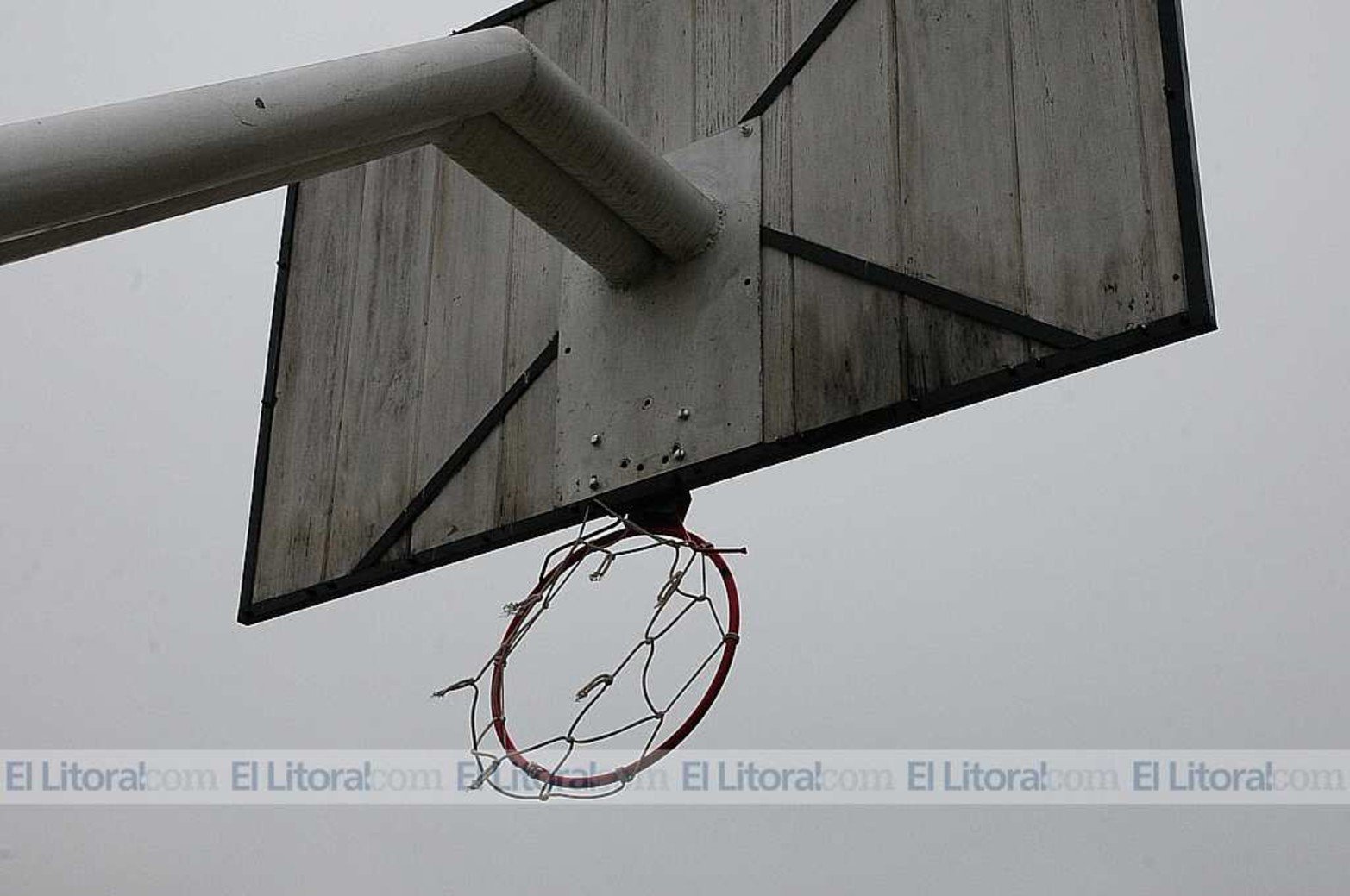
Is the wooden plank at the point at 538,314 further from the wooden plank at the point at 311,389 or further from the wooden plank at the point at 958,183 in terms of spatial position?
the wooden plank at the point at 958,183

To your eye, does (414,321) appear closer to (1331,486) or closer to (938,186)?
(938,186)

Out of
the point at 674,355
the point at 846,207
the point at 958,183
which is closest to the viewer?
the point at 958,183

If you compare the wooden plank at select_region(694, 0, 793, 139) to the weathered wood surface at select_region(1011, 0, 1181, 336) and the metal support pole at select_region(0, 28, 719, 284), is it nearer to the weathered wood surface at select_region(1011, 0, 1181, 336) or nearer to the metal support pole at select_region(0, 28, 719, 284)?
the metal support pole at select_region(0, 28, 719, 284)

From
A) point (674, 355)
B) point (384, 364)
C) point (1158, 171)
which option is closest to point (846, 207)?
point (674, 355)

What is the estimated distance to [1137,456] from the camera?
775 centimetres

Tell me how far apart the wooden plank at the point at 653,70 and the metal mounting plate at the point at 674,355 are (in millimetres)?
65

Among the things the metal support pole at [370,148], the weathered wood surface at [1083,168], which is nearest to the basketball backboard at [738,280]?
the weathered wood surface at [1083,168]

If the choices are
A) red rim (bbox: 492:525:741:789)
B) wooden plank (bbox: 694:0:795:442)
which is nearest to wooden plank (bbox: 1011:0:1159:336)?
wooden plank (bbox: 694:0:795:442)

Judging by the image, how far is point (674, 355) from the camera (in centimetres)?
243

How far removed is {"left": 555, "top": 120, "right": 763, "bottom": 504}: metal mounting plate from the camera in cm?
235

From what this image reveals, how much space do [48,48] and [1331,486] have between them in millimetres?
6915

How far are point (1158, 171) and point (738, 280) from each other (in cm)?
60

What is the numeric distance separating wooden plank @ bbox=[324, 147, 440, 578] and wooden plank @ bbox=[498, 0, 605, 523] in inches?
7.6

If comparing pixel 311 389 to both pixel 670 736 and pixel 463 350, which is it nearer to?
pixel 463 350
